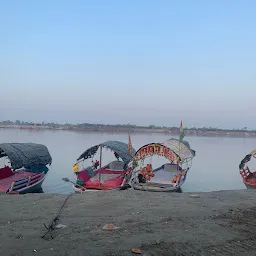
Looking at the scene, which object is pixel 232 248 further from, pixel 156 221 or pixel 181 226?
pixel 156 221

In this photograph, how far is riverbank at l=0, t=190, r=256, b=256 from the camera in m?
5.69

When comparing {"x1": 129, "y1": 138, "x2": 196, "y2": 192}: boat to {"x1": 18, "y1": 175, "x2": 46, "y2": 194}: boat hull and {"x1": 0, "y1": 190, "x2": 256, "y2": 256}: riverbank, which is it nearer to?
{"x1": 0, "y1": 190, "x2": 256, "y2": 256}: riverbank

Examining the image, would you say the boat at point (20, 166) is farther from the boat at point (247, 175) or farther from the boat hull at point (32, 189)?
the boat at point (247, 175)

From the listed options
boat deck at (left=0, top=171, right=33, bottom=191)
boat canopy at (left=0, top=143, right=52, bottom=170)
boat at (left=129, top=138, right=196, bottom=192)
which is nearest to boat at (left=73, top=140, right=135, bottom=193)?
boat at (left=129, top=138, right=196, bottom=192)

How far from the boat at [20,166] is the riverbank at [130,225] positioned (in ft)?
15.2

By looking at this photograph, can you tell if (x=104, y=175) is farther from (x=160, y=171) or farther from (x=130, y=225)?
(x=130, y=225)

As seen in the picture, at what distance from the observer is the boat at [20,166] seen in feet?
48.5

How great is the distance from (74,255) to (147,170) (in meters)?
11.1

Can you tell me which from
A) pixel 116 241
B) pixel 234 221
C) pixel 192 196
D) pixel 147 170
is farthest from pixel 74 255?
pixel 147 170

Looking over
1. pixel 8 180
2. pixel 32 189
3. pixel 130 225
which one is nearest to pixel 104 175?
pixel 32 189

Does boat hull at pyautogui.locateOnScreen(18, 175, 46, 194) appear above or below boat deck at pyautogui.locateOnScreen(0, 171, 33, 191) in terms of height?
below

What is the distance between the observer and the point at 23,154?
1600 centimetres

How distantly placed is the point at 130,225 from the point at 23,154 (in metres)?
10.5

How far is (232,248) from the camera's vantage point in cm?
582
